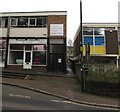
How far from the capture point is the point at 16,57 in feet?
59.9

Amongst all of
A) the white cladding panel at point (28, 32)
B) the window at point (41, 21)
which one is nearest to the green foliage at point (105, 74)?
the white cladding panel at point (28, 32)

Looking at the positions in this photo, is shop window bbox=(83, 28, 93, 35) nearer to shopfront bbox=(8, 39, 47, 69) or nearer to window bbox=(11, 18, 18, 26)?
shopfront bbox=(8, 39, 47, 69)

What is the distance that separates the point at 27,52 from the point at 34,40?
181 centimetres

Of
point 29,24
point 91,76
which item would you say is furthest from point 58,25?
point 91,76

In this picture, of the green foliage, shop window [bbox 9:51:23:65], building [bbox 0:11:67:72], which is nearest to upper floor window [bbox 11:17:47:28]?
building [bbox 0:11:67:72]

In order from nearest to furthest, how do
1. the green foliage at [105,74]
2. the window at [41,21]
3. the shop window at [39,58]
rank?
1. the green foliage at [105,74]
2. the shop window at [39,58]
3. the window at [41,21]

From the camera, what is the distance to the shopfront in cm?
1767

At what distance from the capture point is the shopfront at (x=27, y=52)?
17672 mm

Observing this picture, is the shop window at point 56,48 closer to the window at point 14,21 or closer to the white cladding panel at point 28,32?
the white cladding panel at point 28,32

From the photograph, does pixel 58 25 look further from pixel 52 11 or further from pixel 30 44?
pixel 30 44

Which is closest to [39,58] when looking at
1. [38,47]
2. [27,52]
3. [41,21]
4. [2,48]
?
[38,47]

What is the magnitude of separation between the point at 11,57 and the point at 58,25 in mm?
7395

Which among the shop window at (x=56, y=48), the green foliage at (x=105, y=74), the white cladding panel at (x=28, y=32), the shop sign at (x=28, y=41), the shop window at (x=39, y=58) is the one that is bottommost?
the green foliage at (x=105, y=74)

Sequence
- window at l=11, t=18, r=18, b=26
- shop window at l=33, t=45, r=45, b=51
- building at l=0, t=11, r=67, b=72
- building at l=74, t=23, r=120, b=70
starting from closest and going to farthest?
building at l=0, t=11, r=67, b=72
shop window at l=33, t=45, r=45, b=51
building at l=74, t=23, r=120, b=70
window at l=11, t=18, r=18, b=26
